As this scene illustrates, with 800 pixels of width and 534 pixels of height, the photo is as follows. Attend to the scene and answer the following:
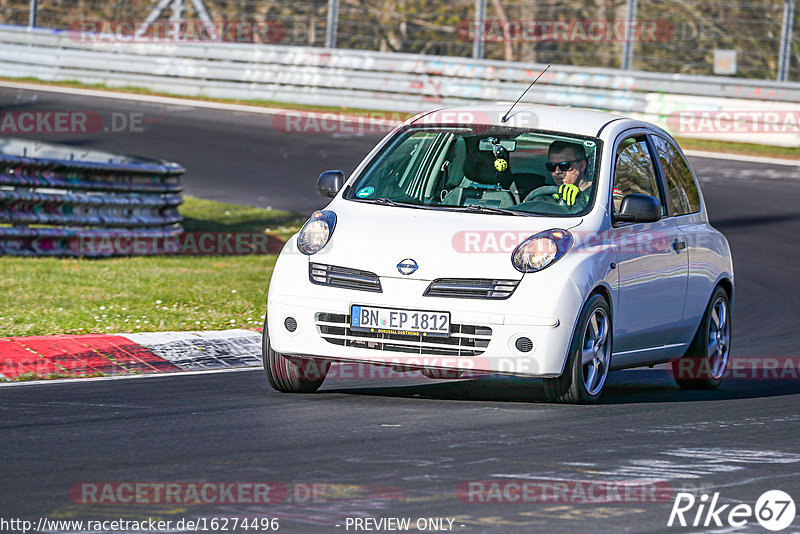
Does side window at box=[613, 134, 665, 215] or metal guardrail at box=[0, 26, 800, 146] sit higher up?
metal guardrail at box=[0, 26, 800, 146]

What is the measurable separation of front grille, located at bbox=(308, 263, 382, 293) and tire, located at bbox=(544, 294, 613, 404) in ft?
3.68

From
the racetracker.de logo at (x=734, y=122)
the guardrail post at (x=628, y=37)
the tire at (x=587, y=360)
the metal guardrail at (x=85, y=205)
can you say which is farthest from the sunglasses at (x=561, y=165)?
the guardrail post at (x=628, y=37)

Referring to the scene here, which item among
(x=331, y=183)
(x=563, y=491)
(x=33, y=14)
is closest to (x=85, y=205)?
→ (x=331, y=183)

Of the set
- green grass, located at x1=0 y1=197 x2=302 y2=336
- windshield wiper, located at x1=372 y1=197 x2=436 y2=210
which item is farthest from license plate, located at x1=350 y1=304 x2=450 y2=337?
green grass, located at x1=0 y1=197 x2=302 y2=336

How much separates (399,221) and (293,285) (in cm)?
70

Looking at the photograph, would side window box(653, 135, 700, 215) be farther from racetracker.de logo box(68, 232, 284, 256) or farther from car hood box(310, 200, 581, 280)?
racetracker.de logo box(68, 232, 284, 256)

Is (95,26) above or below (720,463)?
above

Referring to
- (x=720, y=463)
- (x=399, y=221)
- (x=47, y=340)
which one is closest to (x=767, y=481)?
(x=720, y=463)

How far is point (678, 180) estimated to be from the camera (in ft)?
32.5

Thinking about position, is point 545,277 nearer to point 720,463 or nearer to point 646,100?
point 720,463

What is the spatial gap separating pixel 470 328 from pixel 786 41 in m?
19.9

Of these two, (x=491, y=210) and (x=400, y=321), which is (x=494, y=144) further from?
(x=400, y=321)

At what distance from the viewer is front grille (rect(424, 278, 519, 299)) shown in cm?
790

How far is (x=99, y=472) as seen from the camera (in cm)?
614
